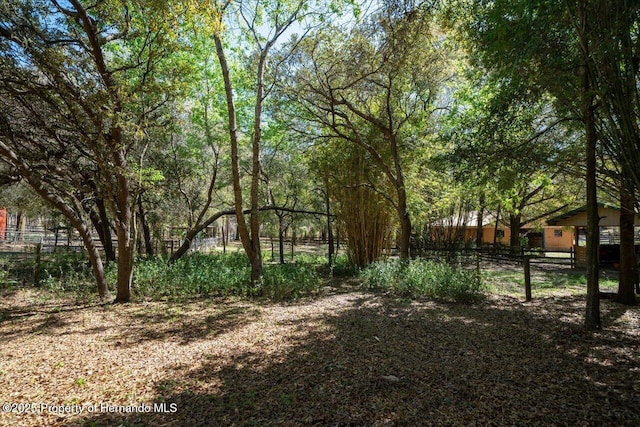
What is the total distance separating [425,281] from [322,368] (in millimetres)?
3996

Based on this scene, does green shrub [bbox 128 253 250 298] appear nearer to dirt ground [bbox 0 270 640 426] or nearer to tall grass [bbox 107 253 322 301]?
tall grass [bbox 107 253 322 301]

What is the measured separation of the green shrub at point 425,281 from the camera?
611 centimetres

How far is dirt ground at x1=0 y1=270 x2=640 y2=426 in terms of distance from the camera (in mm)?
2383

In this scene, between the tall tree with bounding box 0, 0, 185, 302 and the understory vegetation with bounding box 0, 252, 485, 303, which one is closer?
the tall tree with bounding box 0, 0, 185, 302

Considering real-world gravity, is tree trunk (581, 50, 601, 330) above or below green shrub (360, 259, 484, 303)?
above

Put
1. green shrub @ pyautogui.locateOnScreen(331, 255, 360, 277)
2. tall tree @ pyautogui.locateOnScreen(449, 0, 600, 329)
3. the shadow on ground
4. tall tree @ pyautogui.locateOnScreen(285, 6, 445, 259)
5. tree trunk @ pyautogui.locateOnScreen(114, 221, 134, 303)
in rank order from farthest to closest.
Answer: green shrub @ pyautogui.locateOnScreen(331, 255, 360, 277), tall tree @ pyautogui.locateOnScreen(285, 6, 445, 259), tree trunk @ pyautogui.locateOnScreen(114, 221, 134, 303), tall tree @ pyautogui.locateOnScreen(449, 0, 600, 329), the shadow on ground

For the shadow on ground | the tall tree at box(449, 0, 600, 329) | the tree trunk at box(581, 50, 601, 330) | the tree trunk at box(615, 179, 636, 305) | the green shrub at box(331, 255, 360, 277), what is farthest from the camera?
the green shrub at box(331, 255, 360, 277)

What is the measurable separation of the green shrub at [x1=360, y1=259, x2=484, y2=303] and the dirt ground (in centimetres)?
67

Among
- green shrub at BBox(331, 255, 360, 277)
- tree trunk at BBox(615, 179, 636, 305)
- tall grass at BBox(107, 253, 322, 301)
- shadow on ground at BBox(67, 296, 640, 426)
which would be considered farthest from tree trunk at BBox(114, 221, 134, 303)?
tree trunk at BBox(615, 179, 636, 305)

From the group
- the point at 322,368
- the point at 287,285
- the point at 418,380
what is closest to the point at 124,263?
the point at 287,285

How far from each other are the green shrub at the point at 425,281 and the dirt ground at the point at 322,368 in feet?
2.21

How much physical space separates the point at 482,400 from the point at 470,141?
14.3 feet

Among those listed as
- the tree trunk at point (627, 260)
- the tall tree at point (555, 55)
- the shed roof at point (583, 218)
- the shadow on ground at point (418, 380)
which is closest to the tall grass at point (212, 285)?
the shadow on ground at point (418, 380)

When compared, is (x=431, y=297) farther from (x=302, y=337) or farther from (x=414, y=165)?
(x=414, y=165)
